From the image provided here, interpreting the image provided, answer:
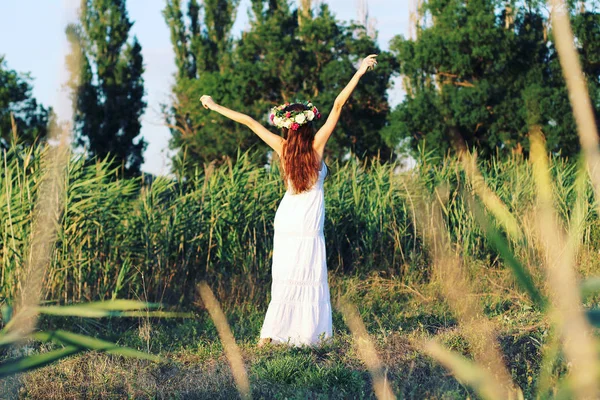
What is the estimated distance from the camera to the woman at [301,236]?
208 inches

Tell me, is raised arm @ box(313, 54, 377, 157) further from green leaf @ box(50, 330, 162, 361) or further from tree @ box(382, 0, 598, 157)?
tree @ box(382, 0, 598, 157)

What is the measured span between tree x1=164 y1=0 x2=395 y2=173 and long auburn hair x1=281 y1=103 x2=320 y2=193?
1736cm

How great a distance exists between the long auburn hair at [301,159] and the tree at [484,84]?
51.1ft

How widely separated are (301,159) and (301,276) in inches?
32.6

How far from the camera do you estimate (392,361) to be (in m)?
4.61

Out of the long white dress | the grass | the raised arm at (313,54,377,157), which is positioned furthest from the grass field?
the raised arm at (313,54,377,157)

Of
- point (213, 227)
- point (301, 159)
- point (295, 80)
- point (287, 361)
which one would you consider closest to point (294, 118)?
point (301, 159)

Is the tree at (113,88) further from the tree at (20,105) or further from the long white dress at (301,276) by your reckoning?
the long white dress at (301,276)

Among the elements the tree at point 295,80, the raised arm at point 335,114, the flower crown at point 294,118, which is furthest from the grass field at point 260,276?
the tree at point 295,80

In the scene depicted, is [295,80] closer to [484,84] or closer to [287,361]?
[484,84]

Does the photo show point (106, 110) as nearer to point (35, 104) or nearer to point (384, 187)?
point (35, 104)

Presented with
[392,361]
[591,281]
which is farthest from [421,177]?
[591,281]

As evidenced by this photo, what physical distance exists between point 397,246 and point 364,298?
1453 millimetres

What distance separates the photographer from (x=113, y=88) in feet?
81.9
